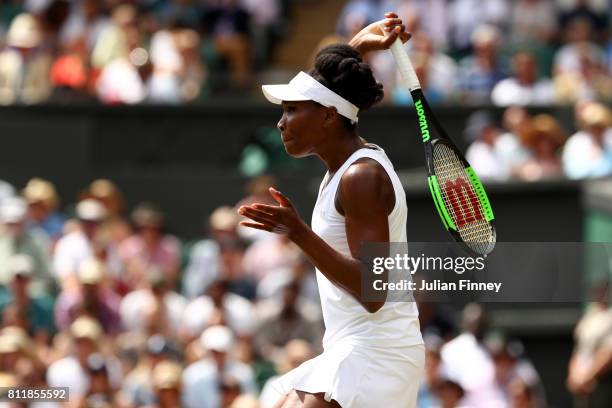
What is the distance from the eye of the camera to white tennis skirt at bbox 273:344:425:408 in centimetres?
498

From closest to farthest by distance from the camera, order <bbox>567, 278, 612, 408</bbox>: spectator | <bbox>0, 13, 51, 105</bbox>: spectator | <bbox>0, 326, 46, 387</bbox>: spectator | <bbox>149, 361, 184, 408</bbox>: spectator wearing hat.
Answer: <bbox>567, 278, 612, 408</bbox>: spectator
<bbox>0, 326, 46, 387</bbox>: spectator
<bbox>149, 361, 184, 408</bbox>: spectator wearing hat
<bbox>0, 13, 51, 105</bbox>: spectator

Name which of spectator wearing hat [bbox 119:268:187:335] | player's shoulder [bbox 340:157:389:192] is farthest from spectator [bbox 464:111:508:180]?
player's shoulder [bbox 340:157:389:192]

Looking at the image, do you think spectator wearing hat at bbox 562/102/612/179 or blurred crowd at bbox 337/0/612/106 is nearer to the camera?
spectator wearing hat at bbox 562/102/612/179

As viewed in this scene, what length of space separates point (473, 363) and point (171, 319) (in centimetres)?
224

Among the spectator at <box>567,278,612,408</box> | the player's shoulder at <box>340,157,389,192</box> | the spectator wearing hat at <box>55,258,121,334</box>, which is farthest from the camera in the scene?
the spectator wearing hat at <box>55,258,121,334</box>

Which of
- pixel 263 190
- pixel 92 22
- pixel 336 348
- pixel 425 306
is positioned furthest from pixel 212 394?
pixel 92 22

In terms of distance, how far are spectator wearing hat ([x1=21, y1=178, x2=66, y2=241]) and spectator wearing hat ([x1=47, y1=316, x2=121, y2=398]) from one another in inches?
→ 86.3

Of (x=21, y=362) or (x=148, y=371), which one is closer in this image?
(x=21, y=362)

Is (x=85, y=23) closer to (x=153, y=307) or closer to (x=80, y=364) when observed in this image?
(x=153, y=307)

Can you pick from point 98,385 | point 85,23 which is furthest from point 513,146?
point 85,23

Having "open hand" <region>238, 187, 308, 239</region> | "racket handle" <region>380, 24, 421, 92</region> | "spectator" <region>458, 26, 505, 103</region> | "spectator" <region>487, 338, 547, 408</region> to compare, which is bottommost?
"spectator" <region>487, 338, 547, 408</region>

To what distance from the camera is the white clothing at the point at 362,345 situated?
499cm

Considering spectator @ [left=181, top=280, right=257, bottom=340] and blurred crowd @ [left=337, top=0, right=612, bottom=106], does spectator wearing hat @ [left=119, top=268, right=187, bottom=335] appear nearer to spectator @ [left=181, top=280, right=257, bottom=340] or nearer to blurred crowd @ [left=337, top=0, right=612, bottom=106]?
spectator @ [left=181, top=280, right=257, bottom=340]

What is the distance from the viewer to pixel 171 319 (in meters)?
10.6
